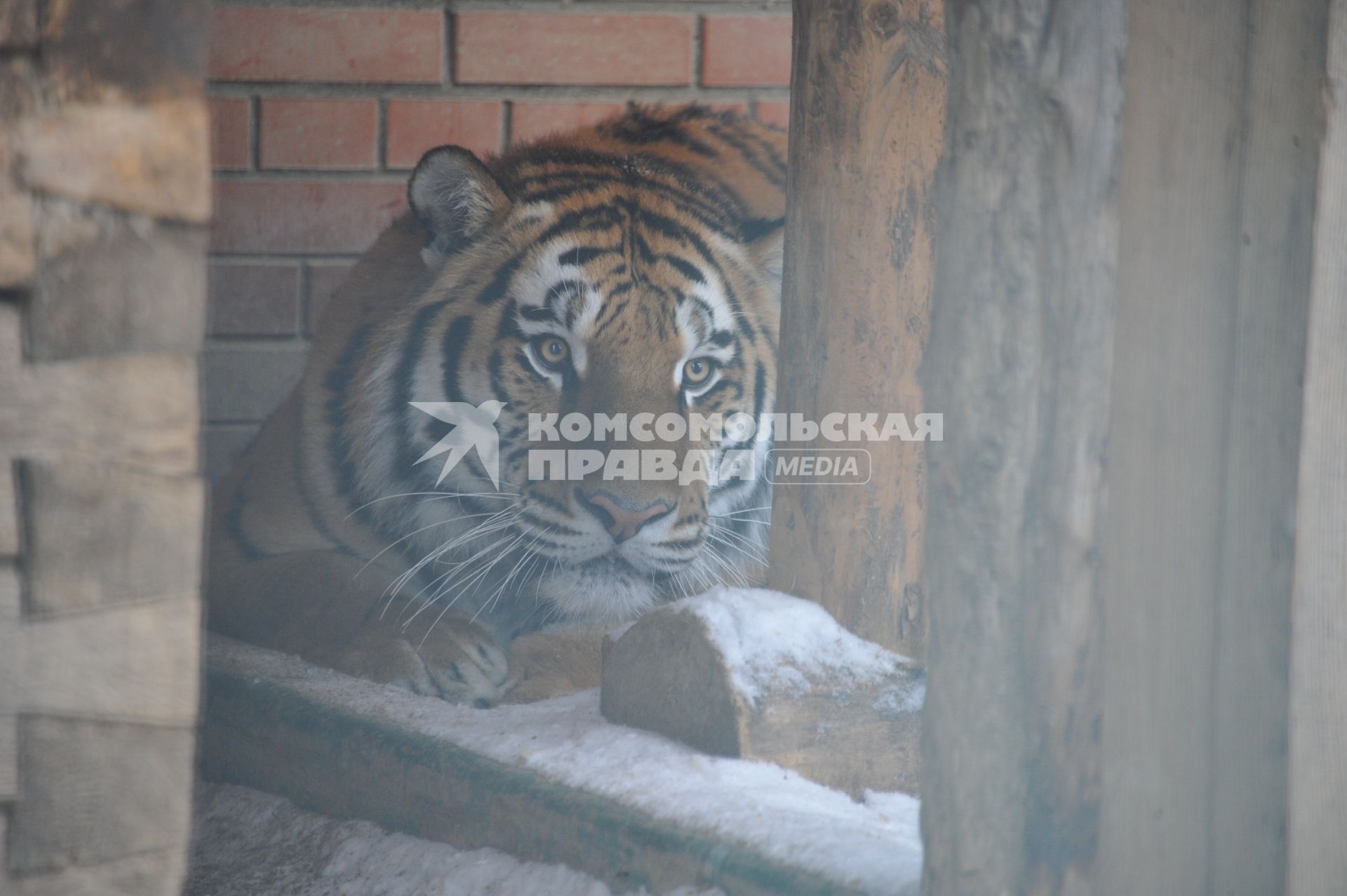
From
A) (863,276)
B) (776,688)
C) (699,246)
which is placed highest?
(699,246)

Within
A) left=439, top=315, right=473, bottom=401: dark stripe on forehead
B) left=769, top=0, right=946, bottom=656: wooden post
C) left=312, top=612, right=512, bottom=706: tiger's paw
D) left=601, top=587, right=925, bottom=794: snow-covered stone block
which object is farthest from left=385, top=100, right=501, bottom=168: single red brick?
left=601, top=587, right=925, bottom=794: snow-covered stone block

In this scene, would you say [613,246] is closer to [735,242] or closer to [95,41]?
[735,242]

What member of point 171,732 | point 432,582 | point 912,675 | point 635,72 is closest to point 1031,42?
point 912,675

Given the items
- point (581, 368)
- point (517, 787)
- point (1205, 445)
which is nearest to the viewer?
point (1205, 445)

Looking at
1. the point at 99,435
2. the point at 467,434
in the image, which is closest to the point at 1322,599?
the point at 99,435

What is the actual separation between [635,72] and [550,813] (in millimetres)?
2234

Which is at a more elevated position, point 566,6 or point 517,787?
point 566,6

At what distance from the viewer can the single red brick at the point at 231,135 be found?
313cm

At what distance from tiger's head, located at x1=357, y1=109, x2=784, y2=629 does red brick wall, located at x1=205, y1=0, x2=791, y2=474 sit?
0.44 meters

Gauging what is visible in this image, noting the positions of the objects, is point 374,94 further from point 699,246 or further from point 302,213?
point 699,246

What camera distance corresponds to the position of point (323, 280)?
327cm

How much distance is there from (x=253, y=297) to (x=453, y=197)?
1.02m

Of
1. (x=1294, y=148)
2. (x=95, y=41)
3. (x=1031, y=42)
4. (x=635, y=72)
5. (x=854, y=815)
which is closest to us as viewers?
(x=95, y=41)

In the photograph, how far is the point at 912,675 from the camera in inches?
66.9
